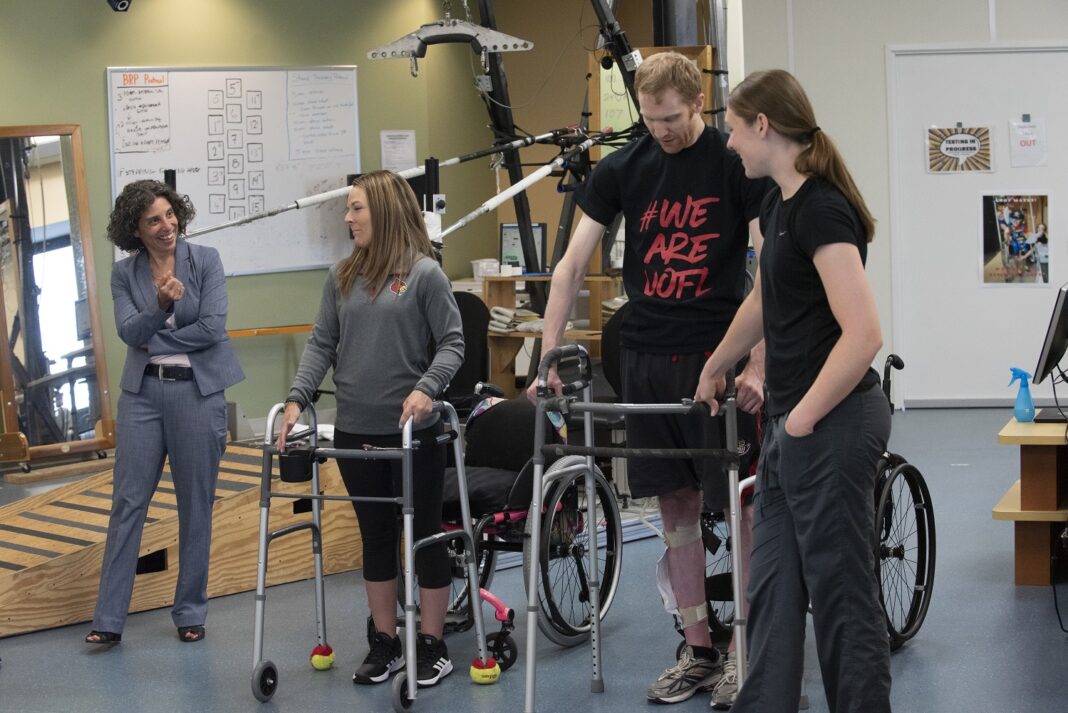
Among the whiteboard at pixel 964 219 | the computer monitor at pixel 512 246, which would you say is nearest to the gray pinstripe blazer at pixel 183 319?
the computer monitor at pixel 512 246

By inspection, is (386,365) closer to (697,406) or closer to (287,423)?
(287,423)

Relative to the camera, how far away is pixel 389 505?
3.90m

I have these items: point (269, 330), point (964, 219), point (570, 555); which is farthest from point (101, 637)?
point (964, 219)

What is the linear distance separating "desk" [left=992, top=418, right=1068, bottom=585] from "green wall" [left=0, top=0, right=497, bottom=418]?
476cm

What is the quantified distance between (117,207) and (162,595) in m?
1.45

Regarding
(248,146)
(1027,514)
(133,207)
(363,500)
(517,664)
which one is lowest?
(517,664)

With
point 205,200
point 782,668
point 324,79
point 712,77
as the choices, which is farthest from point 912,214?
point 782,668

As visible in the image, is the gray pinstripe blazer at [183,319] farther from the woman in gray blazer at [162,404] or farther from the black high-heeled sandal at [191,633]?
the black high-heeled sandal at [191,633]

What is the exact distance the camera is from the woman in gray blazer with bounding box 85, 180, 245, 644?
14.7 ft

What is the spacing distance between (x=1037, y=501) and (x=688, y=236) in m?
2.03

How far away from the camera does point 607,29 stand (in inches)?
247

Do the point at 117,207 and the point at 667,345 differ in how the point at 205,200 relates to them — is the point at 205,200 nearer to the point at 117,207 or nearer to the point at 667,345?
the point at 117,207

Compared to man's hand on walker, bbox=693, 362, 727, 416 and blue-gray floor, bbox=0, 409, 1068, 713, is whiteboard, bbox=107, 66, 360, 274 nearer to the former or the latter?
blue-gray floor, bbox=0, 409, 1068, 713

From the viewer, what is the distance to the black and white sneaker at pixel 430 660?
385 centimetres
